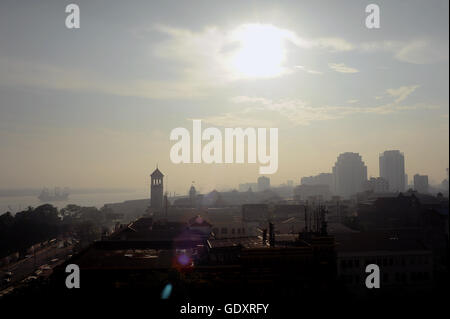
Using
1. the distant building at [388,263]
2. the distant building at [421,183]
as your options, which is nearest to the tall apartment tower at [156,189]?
the distant building at [388,263]

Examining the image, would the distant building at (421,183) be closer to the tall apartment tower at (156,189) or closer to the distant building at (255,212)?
the distant building at (255,212)

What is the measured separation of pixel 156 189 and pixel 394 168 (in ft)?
433

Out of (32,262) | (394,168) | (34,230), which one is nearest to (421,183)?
(394,168)

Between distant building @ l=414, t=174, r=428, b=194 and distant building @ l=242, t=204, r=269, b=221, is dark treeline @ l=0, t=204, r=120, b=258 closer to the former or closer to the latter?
distant building @ l=242, t=204, r=269, b=221

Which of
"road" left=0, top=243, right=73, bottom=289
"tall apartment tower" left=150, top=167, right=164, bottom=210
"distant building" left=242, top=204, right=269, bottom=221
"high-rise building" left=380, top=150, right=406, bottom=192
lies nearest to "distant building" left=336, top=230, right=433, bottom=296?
"road" left=0, top=243, right=73, bottom=289

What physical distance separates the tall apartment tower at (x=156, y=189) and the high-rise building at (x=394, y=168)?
126 meters

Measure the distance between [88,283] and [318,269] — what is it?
1780 cm

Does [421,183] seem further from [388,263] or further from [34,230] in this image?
[34,230]

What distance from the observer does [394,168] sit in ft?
601

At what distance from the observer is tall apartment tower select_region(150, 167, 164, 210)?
100m
